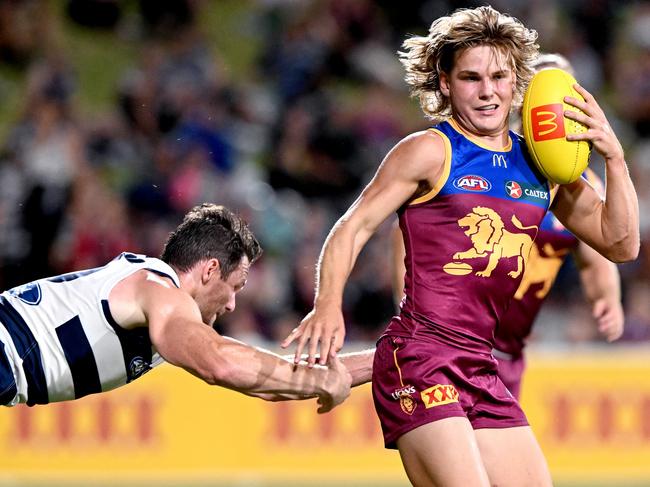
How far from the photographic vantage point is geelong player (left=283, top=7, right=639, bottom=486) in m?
4.68

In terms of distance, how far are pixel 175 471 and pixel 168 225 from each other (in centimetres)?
251

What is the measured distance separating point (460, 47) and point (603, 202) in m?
0.93

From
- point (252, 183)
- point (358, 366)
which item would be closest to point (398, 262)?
point (358, 366)

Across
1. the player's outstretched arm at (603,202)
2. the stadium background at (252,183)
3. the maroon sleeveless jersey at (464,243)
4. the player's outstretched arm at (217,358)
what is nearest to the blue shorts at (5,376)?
the player's outstretched arm at (217,358)

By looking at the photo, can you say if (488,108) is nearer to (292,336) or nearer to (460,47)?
(460,47)

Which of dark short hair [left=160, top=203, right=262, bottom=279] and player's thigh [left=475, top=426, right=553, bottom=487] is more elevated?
dark short hair [left=160, top=203, right=262, bottom=279]

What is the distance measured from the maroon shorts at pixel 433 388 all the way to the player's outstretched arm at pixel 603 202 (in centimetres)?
74

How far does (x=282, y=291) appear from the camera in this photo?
35.1 ft

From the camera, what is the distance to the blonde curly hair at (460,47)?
16.2 feet

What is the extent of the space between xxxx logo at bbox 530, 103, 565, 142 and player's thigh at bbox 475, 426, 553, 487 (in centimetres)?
120

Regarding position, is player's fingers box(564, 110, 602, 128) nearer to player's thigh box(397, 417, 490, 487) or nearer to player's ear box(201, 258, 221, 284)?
player's thigh box(397, 417, 490, 487)

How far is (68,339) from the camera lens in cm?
479

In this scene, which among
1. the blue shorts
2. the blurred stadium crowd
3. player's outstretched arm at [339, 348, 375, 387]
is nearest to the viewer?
the blue shorts

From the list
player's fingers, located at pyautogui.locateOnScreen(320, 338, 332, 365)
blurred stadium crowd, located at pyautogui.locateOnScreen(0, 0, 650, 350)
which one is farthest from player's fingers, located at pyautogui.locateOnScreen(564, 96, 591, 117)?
blurred stadium crowd, located at pyautogui.locateOnScreen(0, 0, 650, 350)
